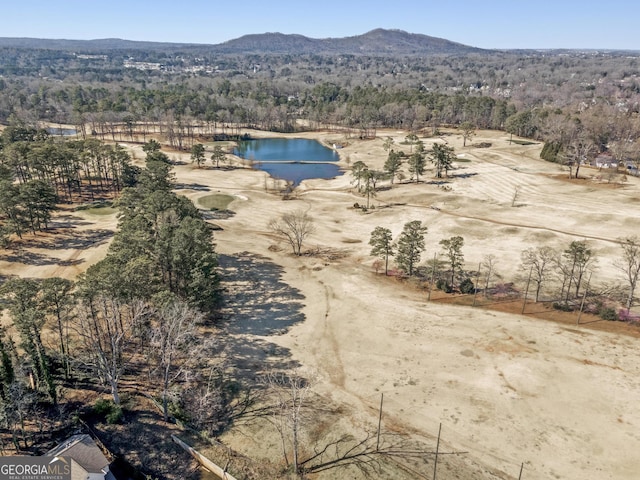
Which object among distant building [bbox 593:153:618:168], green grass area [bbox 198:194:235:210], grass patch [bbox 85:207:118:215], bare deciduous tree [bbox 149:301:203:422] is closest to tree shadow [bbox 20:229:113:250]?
grass patch [bbox 85:207:118:215]

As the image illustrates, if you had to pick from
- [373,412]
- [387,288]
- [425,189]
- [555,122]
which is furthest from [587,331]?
[555,122]

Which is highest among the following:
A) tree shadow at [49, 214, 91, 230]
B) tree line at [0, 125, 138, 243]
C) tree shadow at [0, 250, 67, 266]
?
tree line at [0, 125, 138, 243]

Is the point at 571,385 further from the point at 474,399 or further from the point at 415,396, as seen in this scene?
the point at 415,396

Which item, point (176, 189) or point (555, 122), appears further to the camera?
point (555, 122)

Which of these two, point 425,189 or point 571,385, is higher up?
point 425,189

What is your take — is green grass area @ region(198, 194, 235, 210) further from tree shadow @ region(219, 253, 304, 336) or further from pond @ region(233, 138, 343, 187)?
tree shadow @ region(219, 253, 304, 336)

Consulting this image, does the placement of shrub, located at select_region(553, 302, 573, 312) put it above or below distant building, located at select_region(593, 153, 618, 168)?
below
